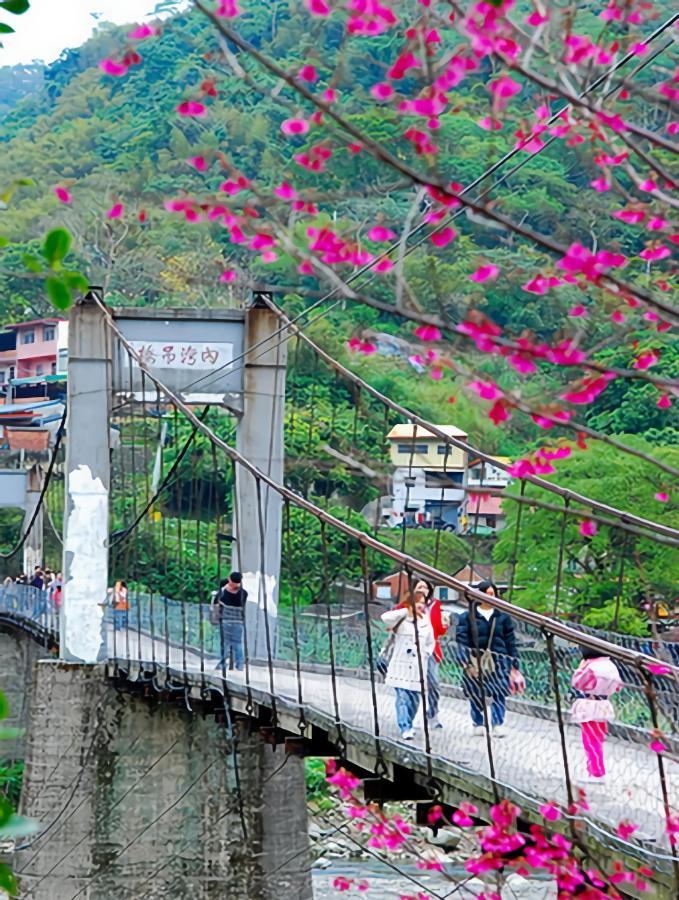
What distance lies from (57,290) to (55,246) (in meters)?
0.07

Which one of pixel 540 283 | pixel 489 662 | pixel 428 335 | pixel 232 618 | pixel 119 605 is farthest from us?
pixel 119 605

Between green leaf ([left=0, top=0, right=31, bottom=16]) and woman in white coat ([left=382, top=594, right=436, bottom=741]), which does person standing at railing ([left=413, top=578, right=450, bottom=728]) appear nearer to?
woman in white coat ([left=382, top=594, right=436, bottom=741])

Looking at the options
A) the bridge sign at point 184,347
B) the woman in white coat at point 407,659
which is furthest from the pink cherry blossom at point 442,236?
the bridge sign at point 184,347

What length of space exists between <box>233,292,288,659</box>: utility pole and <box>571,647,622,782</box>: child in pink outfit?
6.40 meters

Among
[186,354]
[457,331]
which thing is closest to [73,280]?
[457,331]

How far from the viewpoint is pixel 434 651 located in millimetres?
7035

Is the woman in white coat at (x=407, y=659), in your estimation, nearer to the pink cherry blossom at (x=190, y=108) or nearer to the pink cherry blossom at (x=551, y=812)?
the pink cherry blossom at (x=551, y=812)

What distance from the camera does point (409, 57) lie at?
123 inches

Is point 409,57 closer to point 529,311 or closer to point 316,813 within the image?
point 316,813

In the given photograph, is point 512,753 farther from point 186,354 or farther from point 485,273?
point 186,354

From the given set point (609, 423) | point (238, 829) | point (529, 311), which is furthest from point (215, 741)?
point (529, 311)

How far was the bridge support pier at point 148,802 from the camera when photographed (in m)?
11.3

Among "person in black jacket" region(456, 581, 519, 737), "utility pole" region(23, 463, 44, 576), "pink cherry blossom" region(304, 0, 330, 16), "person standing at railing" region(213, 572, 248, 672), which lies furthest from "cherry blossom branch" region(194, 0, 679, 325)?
"utility pole" region(23, 463, 44, 576)

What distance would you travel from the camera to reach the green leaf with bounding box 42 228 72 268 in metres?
2.18
